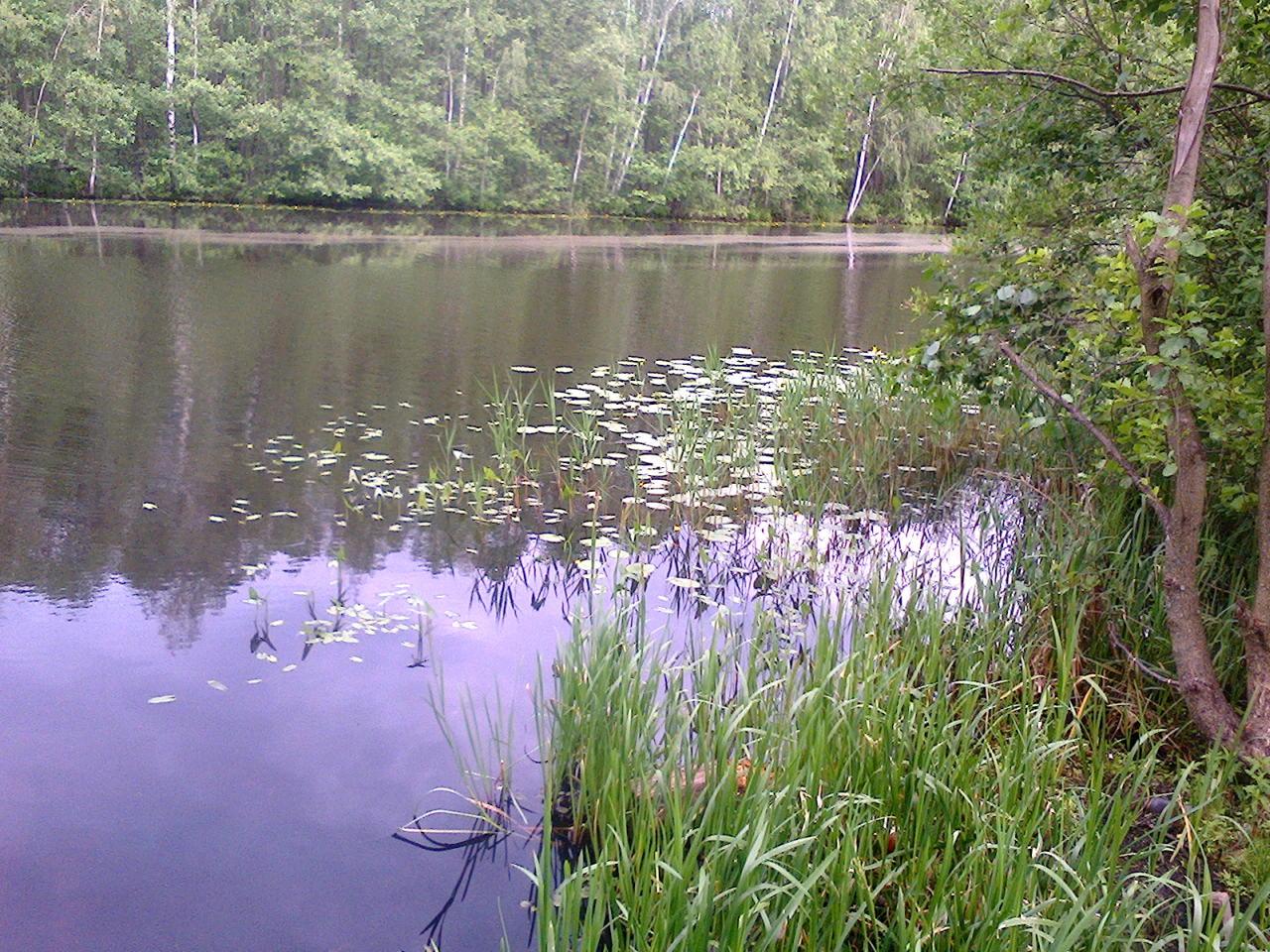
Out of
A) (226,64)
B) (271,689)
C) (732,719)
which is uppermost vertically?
(226,64)

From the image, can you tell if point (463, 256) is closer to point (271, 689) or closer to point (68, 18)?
point (68, 18)

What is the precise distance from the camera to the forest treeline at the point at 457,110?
25875 millimetres

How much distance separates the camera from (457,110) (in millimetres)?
34094

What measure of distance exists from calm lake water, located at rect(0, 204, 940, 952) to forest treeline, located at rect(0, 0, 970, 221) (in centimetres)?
1407

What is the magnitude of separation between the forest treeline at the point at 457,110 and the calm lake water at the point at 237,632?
1407cm

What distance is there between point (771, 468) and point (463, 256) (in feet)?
46.4

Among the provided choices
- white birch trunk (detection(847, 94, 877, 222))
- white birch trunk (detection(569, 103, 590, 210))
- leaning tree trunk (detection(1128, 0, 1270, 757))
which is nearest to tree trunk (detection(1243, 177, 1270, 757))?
leaning tree trunk (detection(1128, 0, 1270, 757))

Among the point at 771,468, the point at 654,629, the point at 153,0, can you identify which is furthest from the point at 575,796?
the point at 153,0

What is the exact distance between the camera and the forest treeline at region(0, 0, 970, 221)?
84.9 ft

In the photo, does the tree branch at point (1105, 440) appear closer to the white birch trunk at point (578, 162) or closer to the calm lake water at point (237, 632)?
the calm lake water at point (237, 632)

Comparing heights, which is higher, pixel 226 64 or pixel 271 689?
pixel 226 64

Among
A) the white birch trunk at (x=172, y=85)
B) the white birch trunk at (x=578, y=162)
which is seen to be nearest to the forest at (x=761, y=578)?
the white birch trunk at (x=172, y=85)

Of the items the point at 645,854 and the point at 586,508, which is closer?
the point at 645,854

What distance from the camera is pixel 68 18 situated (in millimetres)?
25016
